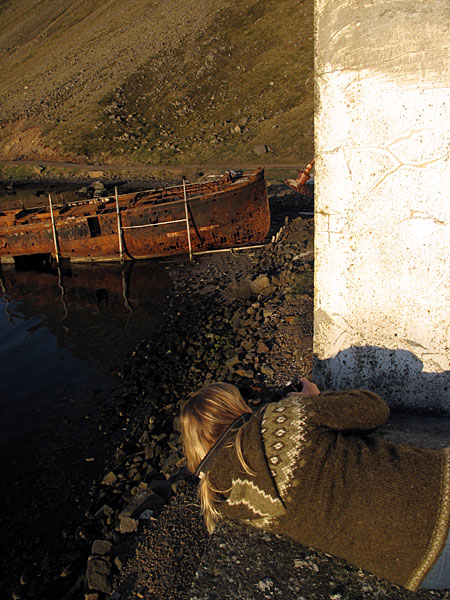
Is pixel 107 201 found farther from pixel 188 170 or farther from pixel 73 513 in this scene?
pixel 73 513

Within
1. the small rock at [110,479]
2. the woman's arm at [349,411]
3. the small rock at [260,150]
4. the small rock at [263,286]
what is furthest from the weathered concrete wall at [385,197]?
the small rock at [260,150]

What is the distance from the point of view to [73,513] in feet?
18.9

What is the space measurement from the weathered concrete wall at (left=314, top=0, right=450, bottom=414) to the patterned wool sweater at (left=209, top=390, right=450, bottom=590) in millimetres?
1442

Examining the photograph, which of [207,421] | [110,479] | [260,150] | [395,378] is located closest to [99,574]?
[110,479]

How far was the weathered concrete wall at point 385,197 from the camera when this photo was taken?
11.3 ft

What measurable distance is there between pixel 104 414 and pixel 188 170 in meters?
24.7

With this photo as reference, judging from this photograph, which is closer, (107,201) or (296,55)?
(107,201)

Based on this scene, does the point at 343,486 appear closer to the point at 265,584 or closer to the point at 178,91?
the point at 265,584

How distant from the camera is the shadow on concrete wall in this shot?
4.05 m

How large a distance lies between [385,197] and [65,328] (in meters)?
9.74

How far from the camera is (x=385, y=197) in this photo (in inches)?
148

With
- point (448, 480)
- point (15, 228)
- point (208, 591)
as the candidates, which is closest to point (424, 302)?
point (448, 480)

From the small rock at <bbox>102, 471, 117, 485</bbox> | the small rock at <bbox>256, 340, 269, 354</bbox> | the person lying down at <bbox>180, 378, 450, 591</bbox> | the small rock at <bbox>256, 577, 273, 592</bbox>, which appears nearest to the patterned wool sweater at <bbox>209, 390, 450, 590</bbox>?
the person lying down at <bbox>180, 378, 450, 591</bbox>

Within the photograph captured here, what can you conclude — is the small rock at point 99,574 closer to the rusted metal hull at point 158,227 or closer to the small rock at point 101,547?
the small rock at point 101,547
